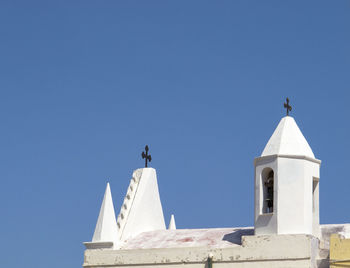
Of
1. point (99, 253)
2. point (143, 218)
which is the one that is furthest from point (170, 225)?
point (99, 253)

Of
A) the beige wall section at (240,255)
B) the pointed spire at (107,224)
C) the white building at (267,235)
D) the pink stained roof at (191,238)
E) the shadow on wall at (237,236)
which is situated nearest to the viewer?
the beige wall section at (240,255)

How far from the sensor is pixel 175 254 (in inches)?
1202

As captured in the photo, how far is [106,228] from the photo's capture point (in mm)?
32844

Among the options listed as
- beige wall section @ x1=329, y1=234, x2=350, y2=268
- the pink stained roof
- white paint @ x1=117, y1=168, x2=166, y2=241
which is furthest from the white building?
white paint @ x1=117, y1=168, x2=166, y2=241

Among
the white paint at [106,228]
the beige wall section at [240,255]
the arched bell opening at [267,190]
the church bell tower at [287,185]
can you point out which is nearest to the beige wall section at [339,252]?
the beige wall section at [240,255]

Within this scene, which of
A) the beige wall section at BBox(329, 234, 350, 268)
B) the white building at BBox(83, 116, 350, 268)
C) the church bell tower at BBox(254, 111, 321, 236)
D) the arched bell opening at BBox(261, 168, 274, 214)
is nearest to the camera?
the beige wall section at BBox(329, 234, 350, 268)

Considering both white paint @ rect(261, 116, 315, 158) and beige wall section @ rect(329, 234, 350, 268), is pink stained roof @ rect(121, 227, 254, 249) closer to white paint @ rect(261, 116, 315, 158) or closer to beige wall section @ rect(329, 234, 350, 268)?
white paint @ rect(261, 116, 315, 158)

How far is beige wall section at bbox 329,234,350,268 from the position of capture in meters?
27.8

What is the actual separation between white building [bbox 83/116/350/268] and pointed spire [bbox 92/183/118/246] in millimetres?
35

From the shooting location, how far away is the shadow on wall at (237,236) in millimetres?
30245

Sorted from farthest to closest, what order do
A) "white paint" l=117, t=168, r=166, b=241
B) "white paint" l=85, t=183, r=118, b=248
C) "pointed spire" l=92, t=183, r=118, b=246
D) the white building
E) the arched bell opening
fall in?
"white paint" l=117, t=168, r=166, b=241 → "pointed spire" l=92, t=183, r=118, b=246 → "white paint" l=85, t=183, r=118, b=248 → the arched bell opening → the white building

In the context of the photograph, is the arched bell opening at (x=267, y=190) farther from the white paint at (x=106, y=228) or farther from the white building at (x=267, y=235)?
the white paint at (x=106, y=228)

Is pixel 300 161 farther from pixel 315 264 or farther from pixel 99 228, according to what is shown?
pixel 99 228

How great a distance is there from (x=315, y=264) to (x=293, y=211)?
5.84ft
